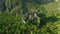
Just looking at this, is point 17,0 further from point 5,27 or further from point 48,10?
point 5,27

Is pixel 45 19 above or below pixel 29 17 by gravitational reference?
below

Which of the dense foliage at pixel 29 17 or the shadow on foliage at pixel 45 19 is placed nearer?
the dense foliage at pixel 29 17

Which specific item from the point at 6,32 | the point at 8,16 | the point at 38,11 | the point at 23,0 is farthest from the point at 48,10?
the point at 6,32

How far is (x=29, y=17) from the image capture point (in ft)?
64.0

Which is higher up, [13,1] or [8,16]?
[13,1]

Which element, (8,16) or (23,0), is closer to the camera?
(8,16)

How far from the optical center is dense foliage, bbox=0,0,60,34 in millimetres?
18408

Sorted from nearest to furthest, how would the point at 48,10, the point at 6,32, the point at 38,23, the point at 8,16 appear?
the point at 6,32
the point at 38,23
the point at 8,16
the point at 48,10

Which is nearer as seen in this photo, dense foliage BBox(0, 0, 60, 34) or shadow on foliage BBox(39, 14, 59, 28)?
dense foliage BBox(0, 0, 60, 34)

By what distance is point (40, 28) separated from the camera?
18.8 metres

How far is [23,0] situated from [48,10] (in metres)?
3.00

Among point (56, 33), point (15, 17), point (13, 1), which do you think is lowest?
point (56, 33)

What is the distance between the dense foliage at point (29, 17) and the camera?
725 inches

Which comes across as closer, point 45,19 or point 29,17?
point 29,17
